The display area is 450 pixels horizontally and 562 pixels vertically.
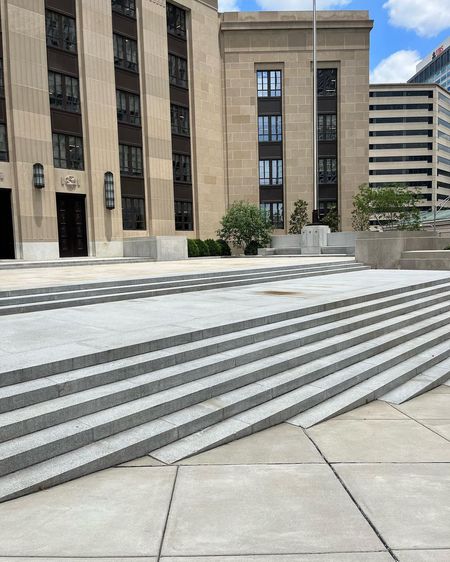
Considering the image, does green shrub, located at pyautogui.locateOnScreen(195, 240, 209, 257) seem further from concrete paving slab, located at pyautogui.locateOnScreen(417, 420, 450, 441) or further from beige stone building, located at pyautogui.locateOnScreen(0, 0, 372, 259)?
concrete paving slab, located at pyautogui.locateOnScreen(417, 420, 450, 441)

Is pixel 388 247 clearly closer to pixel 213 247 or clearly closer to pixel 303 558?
pixel 213 247

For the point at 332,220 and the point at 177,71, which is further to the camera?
the point at 332,220

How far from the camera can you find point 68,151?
28.2 meters

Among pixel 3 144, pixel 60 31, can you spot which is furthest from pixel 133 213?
pixel 60 31

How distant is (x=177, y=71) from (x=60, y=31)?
981cm

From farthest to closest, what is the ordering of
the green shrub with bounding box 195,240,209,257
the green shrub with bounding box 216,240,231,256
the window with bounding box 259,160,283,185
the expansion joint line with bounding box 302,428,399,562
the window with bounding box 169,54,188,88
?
the window with bounding box 259,160,283,185 → the green shrub with bounding box 216,240,231,256 → the window with bounding box 169,54,188,88 → the green shrub with bounding box 195,240,209,257 → the expansion joint line with bounding box 302,428,399,562

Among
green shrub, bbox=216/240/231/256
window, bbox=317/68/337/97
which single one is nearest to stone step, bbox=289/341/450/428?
green shrub, bbox=216/240/231/256

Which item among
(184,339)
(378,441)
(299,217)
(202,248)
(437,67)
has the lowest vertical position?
(378,441)

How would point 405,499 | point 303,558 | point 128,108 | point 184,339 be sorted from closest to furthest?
point 303,558 < point 405,499 < point 184,339 < point 128,108

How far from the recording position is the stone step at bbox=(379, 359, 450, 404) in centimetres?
617

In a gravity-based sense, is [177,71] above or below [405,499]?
above

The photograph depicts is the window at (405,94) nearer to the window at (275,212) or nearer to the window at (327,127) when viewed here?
the window at (327,127)

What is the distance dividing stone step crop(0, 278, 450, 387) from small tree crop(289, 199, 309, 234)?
2821 cm

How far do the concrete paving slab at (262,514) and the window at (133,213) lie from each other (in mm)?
28677
